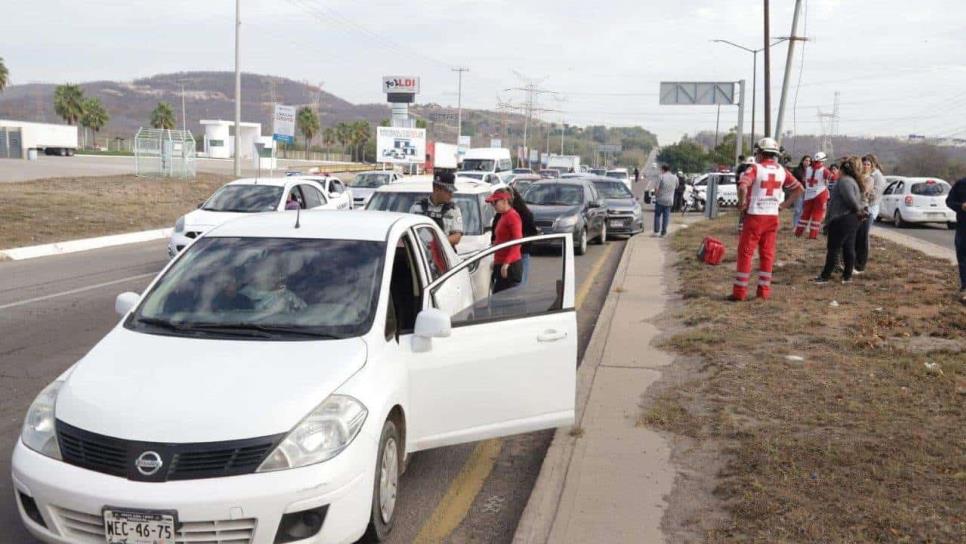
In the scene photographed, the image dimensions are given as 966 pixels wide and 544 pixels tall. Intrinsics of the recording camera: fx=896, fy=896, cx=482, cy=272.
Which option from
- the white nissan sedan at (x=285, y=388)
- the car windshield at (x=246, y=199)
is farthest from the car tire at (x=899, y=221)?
the white nissan sedan at (x=285, y=388)

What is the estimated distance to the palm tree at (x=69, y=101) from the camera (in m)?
113

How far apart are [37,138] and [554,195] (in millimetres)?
73013

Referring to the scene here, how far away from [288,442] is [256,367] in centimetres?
54

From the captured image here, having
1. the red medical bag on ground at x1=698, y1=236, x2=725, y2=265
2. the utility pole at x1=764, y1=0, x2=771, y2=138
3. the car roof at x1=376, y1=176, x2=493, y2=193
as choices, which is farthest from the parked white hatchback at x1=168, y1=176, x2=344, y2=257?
the utility pole at x1=764, y1=0, x2=771, y2=138

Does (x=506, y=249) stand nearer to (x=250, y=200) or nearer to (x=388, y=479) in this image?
(x=388, y=479)

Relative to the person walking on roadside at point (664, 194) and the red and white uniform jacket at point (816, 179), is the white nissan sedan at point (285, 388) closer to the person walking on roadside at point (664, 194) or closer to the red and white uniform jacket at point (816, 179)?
the red and white uniform jacket at point (816, 179)

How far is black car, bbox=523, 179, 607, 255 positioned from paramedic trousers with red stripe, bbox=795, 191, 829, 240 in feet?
14.7

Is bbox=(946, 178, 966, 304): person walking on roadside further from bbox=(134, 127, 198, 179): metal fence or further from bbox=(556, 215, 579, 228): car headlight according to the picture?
bbox=(134, 127, 198, 179): metal fence

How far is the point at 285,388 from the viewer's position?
4133mm

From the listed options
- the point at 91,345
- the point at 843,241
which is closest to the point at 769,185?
the point at 843,241

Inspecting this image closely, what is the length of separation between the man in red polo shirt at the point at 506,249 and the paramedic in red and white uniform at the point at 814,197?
10.6 meters

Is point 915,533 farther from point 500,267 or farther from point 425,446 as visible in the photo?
point 500,267

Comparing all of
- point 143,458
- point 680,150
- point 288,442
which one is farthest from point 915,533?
point 680,150

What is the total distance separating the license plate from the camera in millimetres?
3678
